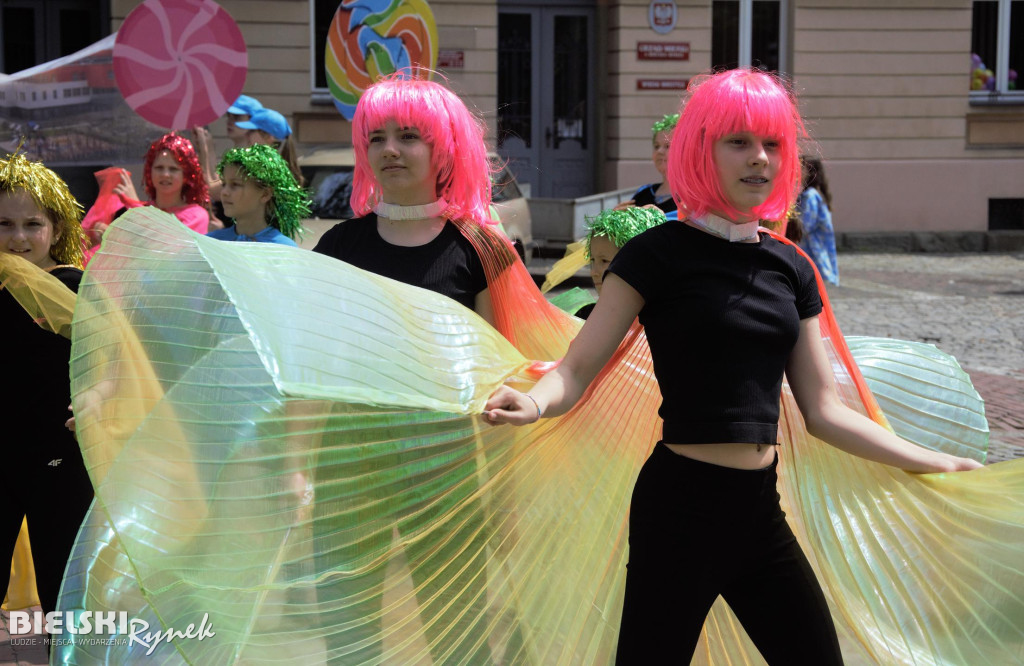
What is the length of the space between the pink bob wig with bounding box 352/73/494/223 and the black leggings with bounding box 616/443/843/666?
1.28 meters

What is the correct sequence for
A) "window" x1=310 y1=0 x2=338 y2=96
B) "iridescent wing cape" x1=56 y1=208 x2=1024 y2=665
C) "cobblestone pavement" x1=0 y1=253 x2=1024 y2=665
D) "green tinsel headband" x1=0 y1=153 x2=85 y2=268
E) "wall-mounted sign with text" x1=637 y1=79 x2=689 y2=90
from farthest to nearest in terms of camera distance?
"wall-mounted sign with text" x1=637 y1=79 x2=689 y2=90, "window" x1=310 y1=0 x2=338 y2=96, "cobblestone pavement" x1=0 y1=253 x2=1024 y2=665, "green tinsel headband" x1=0 y1=153 x2=85 y2=268, "iridescent wing cape" x1=56 y1=208 x2=1024 y2=665

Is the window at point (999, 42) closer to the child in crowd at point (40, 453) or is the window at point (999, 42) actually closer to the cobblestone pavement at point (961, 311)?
the cobblestone pavement at point (961, 311)

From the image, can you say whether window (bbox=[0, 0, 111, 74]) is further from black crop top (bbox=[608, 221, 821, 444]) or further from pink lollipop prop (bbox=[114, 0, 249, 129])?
black crop top (bbox=[608, 221, 821, 444])

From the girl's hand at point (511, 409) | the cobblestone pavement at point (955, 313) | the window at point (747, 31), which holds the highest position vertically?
the window at point (747, 31)

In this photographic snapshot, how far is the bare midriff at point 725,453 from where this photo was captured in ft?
8.09

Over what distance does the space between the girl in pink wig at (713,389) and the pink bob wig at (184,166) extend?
3.56m

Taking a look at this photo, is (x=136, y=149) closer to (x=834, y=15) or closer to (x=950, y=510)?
(x=950, y=510)

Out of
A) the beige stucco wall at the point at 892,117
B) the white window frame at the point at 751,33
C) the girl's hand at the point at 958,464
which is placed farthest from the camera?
the white window frame at the point at 751,33

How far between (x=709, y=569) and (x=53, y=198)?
2415mm

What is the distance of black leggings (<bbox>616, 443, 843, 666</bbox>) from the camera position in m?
2.43

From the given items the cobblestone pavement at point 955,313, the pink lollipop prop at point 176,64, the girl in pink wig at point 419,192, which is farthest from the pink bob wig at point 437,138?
the pink lollipop prop at point 176,64

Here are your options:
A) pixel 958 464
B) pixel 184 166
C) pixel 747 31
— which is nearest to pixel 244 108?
pixel 184 166

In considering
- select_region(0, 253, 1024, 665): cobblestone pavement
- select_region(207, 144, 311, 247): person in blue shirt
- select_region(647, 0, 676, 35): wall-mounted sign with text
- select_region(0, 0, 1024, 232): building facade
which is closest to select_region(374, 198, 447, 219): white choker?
select_region(207, 144, 311, 247): person in blue shirt

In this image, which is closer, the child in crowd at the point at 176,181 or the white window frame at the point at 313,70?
the child in crowd at the point at 176,181
